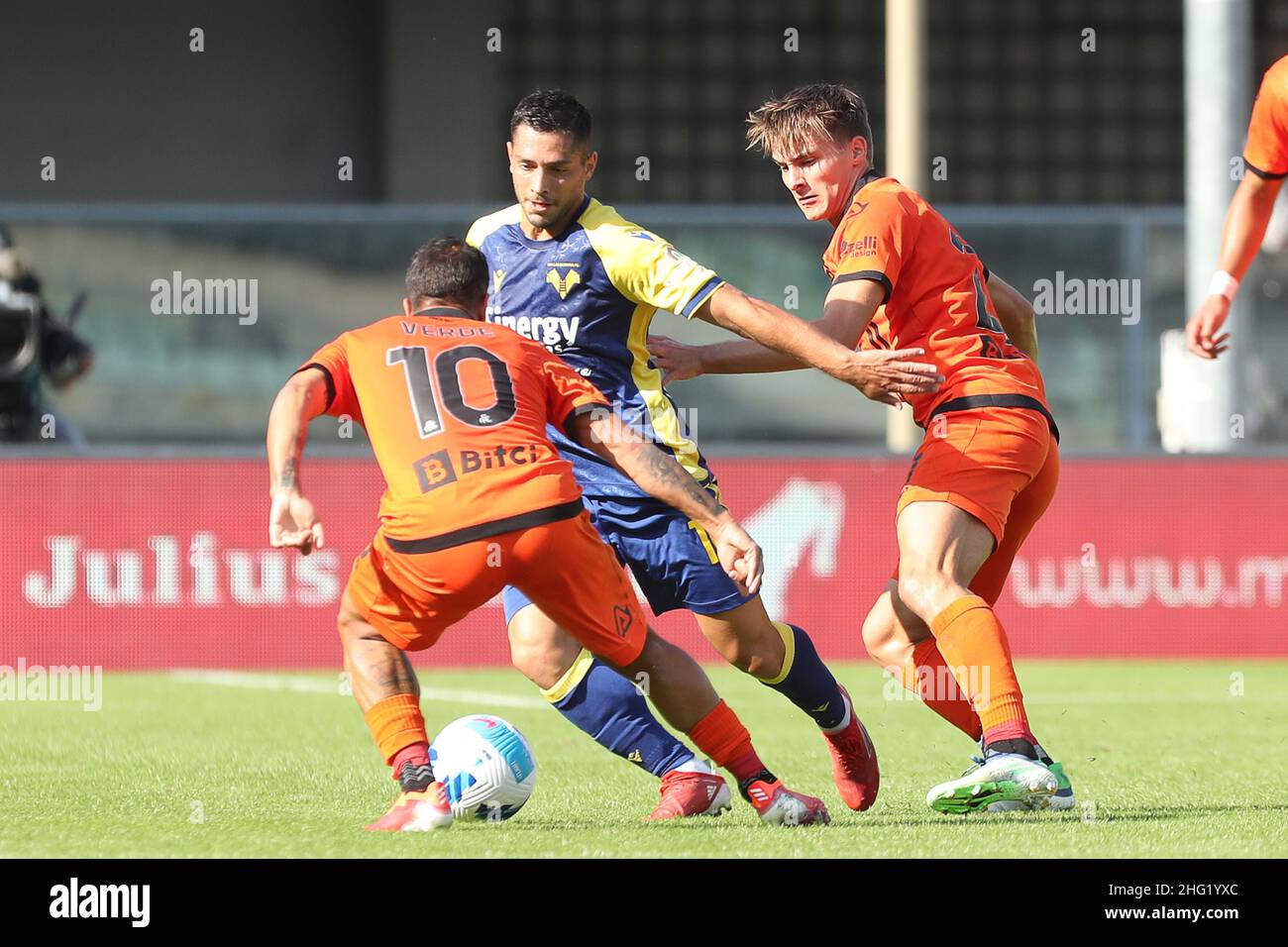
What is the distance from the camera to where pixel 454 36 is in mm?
18094

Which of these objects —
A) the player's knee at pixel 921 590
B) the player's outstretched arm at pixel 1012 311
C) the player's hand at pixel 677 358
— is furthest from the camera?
the player's outstretched arm at pixel 1012 311

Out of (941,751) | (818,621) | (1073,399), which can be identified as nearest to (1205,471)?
(1073,399)

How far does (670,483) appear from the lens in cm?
521

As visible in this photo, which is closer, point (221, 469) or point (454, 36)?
point (221, 469)

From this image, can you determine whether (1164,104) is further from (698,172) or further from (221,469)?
(221,469)

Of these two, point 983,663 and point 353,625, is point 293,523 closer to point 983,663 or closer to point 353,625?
point 353,625

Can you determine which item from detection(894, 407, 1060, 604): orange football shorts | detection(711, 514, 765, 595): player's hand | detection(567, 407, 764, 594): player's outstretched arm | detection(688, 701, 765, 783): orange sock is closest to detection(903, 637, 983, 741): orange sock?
detection(894, 407, 1060, 604): orange football shorts

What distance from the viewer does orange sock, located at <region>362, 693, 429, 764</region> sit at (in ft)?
17.1

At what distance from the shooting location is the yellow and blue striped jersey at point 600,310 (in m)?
5.75

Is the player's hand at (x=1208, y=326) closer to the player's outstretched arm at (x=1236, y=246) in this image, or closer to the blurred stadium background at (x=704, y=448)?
the player's outstretched arm at (x=1236, y=246)

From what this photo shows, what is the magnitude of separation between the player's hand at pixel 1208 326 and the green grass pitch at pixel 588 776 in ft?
4.04

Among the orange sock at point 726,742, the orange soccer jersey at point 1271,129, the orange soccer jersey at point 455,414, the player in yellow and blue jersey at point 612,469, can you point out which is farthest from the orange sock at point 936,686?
the orange soccer jersey at point 1271,129

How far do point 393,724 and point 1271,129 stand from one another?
271 cm

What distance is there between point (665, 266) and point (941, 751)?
269 centimetres
